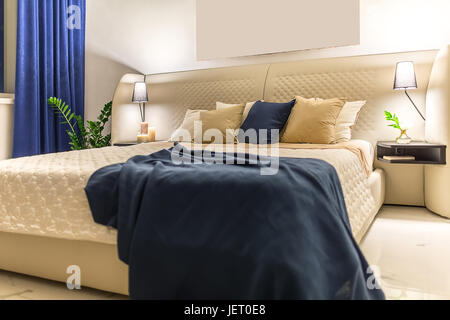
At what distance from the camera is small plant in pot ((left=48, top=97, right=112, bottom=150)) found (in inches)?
160

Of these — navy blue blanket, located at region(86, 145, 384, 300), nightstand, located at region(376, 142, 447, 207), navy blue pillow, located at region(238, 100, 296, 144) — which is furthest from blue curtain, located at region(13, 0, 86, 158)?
nightstand, located at region(376, 142, 447, 207)

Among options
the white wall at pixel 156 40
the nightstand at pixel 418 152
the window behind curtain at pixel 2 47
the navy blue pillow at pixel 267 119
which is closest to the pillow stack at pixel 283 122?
the navy blue pillow at pixel 267 119

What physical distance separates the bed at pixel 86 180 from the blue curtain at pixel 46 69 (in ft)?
6.21

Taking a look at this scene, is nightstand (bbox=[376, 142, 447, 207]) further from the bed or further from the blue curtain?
the blue curtain

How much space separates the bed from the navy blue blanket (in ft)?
0.82

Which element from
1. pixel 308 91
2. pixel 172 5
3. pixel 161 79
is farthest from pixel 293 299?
pixel 172 5

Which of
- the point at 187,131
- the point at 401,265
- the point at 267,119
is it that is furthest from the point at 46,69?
the point at 401,265

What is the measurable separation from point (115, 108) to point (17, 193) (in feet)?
8.59

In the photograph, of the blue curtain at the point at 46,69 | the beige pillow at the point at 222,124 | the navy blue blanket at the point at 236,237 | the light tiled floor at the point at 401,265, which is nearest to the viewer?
the navy blue blanket at the point at 236,237

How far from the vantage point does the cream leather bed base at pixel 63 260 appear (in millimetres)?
1524

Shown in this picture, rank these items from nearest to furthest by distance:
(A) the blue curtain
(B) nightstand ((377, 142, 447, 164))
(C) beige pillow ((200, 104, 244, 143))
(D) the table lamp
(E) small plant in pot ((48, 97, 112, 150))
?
1. (B) nightstand ((377, 142, 447, 164))
2. (C) beige pillow ((200, 104, 244, 143))
3. (A) the blue curtain
4. (D) the table lamp
5. (E) small plant in pot ((48, 97, 112, 150))

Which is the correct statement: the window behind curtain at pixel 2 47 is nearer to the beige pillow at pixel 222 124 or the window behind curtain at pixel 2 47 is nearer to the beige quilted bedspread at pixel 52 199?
the beige pillow at pixel 222 124

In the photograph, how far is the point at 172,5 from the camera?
4203 millimetres

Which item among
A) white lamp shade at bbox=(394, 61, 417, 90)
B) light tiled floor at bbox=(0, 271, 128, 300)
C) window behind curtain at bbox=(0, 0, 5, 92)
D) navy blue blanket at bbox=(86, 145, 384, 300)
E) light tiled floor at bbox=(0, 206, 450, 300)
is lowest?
light tiled floor at bbox=(0, 271, 128, 300)
